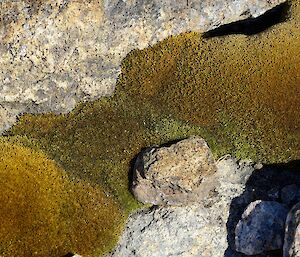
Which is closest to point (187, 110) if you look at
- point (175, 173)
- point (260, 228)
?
point (175, 173)

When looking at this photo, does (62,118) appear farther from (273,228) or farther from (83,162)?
(273,228)

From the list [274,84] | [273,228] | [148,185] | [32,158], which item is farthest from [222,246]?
[32,158]

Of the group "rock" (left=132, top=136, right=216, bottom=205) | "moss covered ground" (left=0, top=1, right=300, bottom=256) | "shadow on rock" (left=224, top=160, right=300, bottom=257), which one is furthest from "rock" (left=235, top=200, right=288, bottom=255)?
"moss covered ground" (left=0, top=1, right=300, bottom=256)

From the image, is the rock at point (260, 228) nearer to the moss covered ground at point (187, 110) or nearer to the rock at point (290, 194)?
the rock at point (290, 194)

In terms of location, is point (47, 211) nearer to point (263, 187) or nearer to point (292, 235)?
point (263, 187)

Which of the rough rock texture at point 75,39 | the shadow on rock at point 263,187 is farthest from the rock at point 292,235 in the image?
the rough rock texture at point 75,39

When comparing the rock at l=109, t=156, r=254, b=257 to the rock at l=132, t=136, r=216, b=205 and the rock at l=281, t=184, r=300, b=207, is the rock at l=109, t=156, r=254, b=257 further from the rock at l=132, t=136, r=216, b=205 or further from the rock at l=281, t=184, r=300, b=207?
the rock at l=281, t=184, r=300, b=207
